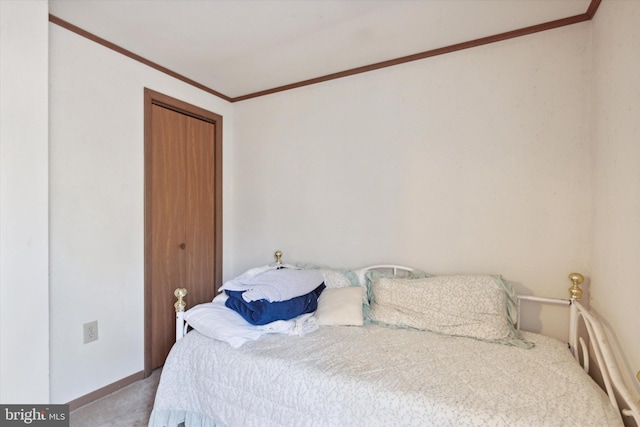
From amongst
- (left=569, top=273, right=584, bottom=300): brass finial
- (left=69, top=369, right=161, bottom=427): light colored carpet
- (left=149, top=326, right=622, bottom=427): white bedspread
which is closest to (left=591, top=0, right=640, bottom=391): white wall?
(left=569, top=273, right=584, bottom=300): brass finial

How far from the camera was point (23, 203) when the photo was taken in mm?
1378

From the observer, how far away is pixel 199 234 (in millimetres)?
2646

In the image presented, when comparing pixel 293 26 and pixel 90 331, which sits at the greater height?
pixel 293 26

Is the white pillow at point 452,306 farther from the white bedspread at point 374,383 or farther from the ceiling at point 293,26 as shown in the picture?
the ceiling at point 293,26

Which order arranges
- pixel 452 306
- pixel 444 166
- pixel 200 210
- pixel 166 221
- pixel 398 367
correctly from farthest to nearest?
pixel 200 210, pixel 166 221, pixel 444 166, pixel 452 306, pixel 398 367

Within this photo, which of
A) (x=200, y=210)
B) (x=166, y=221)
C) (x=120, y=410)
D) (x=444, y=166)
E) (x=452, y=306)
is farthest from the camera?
(x=200, y=210)

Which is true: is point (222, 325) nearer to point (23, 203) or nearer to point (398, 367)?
point (398, 367)

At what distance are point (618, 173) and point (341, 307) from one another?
1.44 m

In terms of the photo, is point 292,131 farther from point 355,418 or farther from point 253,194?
point 355,418

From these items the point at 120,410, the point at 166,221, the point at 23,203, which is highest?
the point at 23,203

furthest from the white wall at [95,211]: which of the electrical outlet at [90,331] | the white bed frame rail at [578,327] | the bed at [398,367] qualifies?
the white bed frame rail at [578,327]

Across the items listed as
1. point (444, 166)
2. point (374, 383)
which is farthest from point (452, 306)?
point (444, 166)

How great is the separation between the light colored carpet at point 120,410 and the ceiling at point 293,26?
2.24 meters

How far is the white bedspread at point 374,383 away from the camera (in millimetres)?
1060
